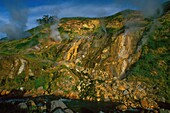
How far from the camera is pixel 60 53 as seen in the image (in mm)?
130750

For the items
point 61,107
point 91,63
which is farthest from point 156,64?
point 61,107

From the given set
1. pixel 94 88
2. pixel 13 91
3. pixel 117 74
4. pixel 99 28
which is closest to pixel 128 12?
pixel 99 28

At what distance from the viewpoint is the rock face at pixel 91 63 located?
302ft

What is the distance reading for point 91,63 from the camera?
119375mm

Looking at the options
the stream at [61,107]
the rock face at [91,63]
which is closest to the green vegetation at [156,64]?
the rock face at [91,63]

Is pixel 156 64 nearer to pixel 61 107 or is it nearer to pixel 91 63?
pixel 91 63

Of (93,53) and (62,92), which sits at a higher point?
(93,53)

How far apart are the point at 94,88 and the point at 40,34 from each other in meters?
72.7

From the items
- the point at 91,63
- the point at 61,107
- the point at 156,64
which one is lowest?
the point at 61,107

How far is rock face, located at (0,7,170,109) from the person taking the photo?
92.1 metres

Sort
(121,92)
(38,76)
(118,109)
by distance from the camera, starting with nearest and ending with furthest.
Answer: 1. (118,109)
2. (121,92)
3. (38,76)

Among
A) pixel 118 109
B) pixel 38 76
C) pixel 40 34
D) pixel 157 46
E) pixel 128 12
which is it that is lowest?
pixel 118 109

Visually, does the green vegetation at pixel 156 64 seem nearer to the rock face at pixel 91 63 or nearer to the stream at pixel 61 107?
the rock face at pixel 91 63

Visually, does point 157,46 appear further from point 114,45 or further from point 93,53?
point 93,53
